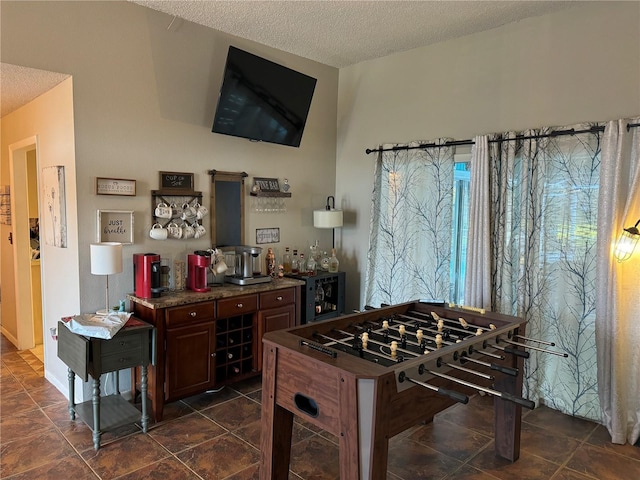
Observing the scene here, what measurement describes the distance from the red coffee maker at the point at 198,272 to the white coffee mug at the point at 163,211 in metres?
0.36

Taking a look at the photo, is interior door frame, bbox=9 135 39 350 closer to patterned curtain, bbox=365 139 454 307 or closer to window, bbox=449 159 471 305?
patterned curtain, bbox=365 139 454 307

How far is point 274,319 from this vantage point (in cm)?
374

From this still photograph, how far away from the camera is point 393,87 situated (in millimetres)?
4312

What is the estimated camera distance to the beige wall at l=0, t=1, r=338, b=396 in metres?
2.95

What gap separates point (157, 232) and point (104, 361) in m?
1.03

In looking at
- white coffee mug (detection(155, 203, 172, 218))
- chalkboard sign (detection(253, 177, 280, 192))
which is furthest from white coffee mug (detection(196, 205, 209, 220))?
chalkboard sign (detection(253, 177, 280, 192))

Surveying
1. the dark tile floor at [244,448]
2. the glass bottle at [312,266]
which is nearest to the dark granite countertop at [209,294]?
the glass bottle at [312,266]

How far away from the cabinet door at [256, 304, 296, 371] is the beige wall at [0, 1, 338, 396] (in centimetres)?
77

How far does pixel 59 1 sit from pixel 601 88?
3686 millimetres

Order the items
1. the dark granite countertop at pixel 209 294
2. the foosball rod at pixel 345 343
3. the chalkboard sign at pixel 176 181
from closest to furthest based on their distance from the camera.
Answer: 1. the foosball rod at pixel 345 343
2. the dark granite countertop at pixel 209 294
3. the chalkboard sign at pixel 176 181

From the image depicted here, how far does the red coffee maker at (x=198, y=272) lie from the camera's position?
3.41m

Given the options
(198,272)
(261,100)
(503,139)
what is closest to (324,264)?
(198,272)

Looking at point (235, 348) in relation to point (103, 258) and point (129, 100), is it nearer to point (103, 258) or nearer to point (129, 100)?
point (103, 258)

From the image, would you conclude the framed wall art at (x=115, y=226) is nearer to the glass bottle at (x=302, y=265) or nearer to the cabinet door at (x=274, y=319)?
the cabinet door at (x=274, y=319)
